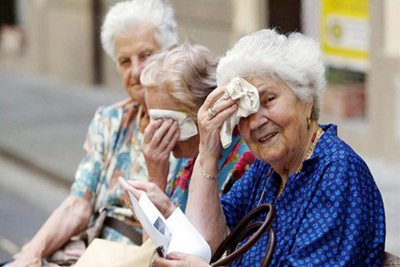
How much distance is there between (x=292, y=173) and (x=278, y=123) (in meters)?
0.18

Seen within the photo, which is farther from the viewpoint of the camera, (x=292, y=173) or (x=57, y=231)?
Result: (x=57, y=231)

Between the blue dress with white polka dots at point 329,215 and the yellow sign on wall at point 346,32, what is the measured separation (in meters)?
5.50

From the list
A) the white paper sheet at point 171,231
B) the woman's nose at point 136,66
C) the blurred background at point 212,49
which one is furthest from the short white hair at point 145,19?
the blurred background at point 212,49

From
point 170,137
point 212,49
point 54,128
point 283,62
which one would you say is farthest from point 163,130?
point 54,128

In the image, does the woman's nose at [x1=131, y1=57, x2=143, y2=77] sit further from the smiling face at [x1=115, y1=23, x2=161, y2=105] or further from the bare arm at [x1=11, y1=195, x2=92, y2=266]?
the bare arm at [x1=11, y1=195, x2=92, y2=266]

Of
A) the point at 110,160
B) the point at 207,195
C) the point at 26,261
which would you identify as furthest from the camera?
the point at 110,160

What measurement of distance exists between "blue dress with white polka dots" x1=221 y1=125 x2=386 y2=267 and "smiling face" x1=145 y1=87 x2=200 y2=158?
2.46 feet

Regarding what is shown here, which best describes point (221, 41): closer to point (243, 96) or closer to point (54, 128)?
point (54, 128)

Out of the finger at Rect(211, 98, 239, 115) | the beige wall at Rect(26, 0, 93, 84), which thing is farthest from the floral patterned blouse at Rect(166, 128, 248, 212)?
the beige wall at Rect(26, 0, 93, 84)

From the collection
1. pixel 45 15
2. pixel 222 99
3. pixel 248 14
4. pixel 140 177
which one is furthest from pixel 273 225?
pixel 45 15

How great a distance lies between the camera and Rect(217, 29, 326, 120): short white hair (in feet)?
8.86

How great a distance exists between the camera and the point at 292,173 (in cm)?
277

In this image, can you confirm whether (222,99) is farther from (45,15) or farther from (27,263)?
(45,15)

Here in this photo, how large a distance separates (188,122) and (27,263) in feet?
3.16
